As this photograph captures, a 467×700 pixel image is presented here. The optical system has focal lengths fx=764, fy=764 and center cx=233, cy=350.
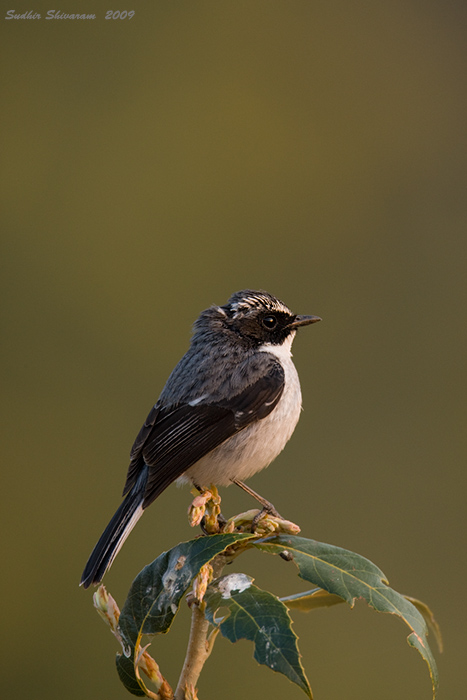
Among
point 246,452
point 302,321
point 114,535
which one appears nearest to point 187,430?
point 246,452

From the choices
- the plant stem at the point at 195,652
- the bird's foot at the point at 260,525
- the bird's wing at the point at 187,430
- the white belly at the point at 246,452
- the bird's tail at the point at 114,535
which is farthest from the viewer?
the white belly at the point at 246,452

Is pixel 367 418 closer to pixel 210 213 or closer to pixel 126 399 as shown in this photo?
pixel 126 399

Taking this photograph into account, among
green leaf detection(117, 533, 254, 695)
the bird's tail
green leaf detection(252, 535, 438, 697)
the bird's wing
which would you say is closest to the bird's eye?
the bird's wing

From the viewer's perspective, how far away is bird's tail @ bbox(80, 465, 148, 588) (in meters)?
2.60

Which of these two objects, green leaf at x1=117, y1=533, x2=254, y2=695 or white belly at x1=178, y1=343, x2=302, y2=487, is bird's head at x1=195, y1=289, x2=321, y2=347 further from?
green leaf at x1=117, y1=533, x2=254, y2=695

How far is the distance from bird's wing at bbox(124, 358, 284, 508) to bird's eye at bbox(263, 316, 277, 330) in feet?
1.21

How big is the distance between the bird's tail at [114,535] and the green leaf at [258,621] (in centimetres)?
91

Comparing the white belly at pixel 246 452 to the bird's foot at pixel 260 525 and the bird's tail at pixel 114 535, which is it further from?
the bird's foot at pixel 260 525

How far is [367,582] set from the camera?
5.98ft

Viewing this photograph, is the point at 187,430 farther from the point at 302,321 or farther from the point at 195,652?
the point at 195,652

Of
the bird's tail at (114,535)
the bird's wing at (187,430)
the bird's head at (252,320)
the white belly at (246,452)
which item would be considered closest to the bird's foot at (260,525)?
the bird's tail at (114,535)

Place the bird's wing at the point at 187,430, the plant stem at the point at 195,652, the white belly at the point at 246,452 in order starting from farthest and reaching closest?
the white belly at the point at 246,452 → the bird's wing at the point at 187,430 → the plant stem at the point at 195,652

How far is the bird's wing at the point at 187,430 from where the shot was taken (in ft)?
9.64

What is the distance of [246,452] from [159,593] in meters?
1.47
